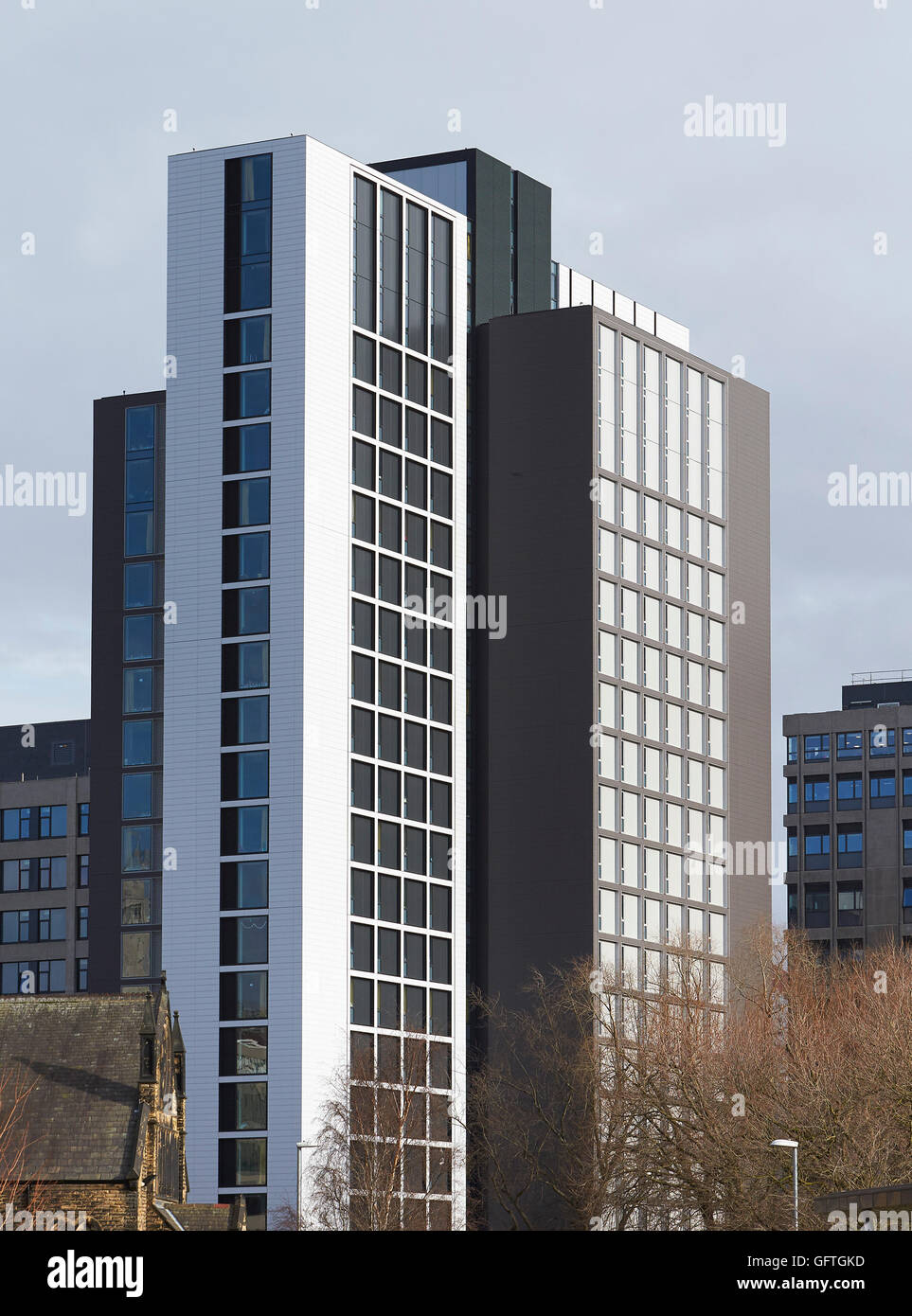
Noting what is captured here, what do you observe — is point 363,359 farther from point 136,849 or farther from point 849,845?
point 849,845

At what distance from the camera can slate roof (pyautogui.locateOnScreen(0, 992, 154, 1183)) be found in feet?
279

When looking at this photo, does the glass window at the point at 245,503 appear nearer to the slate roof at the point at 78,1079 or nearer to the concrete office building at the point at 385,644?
the concrete office building at the point at 385,644

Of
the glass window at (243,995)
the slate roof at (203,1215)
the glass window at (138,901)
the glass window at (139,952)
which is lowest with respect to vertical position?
the slate roof at (203,1215)

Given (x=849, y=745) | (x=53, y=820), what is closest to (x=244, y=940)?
(x=53, y=820)

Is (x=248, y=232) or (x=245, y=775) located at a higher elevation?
(x=248, y=232)

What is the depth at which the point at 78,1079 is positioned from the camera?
87188 mm

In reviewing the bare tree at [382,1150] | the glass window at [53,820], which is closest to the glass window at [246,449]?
the bare tree at [382,1150]

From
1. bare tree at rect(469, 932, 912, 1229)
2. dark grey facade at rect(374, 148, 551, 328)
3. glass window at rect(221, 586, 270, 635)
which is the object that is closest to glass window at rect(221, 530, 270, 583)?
glass window at rect(221, 586, 270, 635)

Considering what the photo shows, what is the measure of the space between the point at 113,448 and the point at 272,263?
1731 cm

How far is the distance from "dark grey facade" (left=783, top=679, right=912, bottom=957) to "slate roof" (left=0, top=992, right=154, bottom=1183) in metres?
92.9

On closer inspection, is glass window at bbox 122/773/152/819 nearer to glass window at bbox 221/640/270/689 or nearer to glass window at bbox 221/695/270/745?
glass window at bbox 221/695/270/745

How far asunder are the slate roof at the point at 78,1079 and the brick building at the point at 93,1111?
4cm

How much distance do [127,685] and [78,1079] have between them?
34.6 meters

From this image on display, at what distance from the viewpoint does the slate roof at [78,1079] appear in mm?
84938
